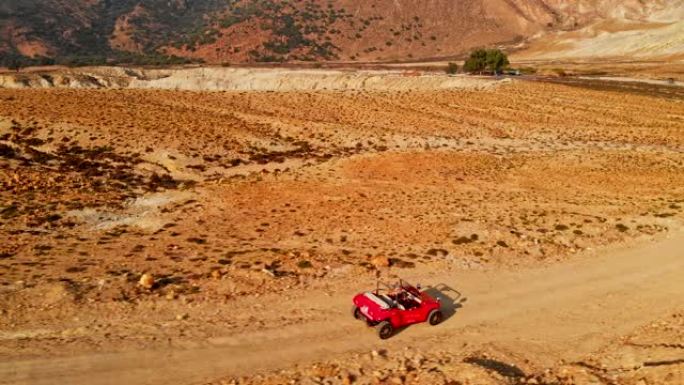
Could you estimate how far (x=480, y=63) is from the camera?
112062 millimetres

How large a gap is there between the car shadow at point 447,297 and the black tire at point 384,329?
8.56ft

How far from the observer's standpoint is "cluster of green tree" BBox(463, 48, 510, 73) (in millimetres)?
110562

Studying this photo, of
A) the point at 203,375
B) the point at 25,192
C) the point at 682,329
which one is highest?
the point at 25,192

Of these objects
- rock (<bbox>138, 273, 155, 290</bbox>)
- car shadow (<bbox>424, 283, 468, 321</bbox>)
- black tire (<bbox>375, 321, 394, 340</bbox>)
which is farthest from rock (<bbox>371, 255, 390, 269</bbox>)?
rock (<bbox>138, 273, 155, 290</bbox>)

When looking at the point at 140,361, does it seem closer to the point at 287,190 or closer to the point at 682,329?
the point at 682,329

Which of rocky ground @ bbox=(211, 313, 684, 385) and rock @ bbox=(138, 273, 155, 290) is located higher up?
rock @ bbox=(138, 273, 155, 290)

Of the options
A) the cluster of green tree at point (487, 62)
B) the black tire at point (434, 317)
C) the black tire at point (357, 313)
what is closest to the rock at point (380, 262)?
the black tire at point (357, 313)

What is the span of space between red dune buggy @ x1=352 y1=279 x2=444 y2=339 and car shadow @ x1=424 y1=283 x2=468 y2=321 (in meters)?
0.89

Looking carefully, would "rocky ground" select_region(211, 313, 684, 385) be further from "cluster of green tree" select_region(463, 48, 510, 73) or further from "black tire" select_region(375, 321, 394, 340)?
"cluster of green tree" select_region(463, 48, 510, 73)

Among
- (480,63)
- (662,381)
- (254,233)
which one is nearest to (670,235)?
(662,381)

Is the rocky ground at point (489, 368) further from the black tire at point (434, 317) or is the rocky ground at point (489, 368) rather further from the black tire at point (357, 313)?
the black tire at point (357, 313)

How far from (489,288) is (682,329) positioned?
6578 mm

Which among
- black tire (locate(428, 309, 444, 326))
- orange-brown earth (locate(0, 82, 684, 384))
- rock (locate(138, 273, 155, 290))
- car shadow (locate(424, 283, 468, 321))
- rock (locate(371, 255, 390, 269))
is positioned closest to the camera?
orange-brown earth (locate(0, 82, 684, 384))

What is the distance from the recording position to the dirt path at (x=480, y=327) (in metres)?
15.9
